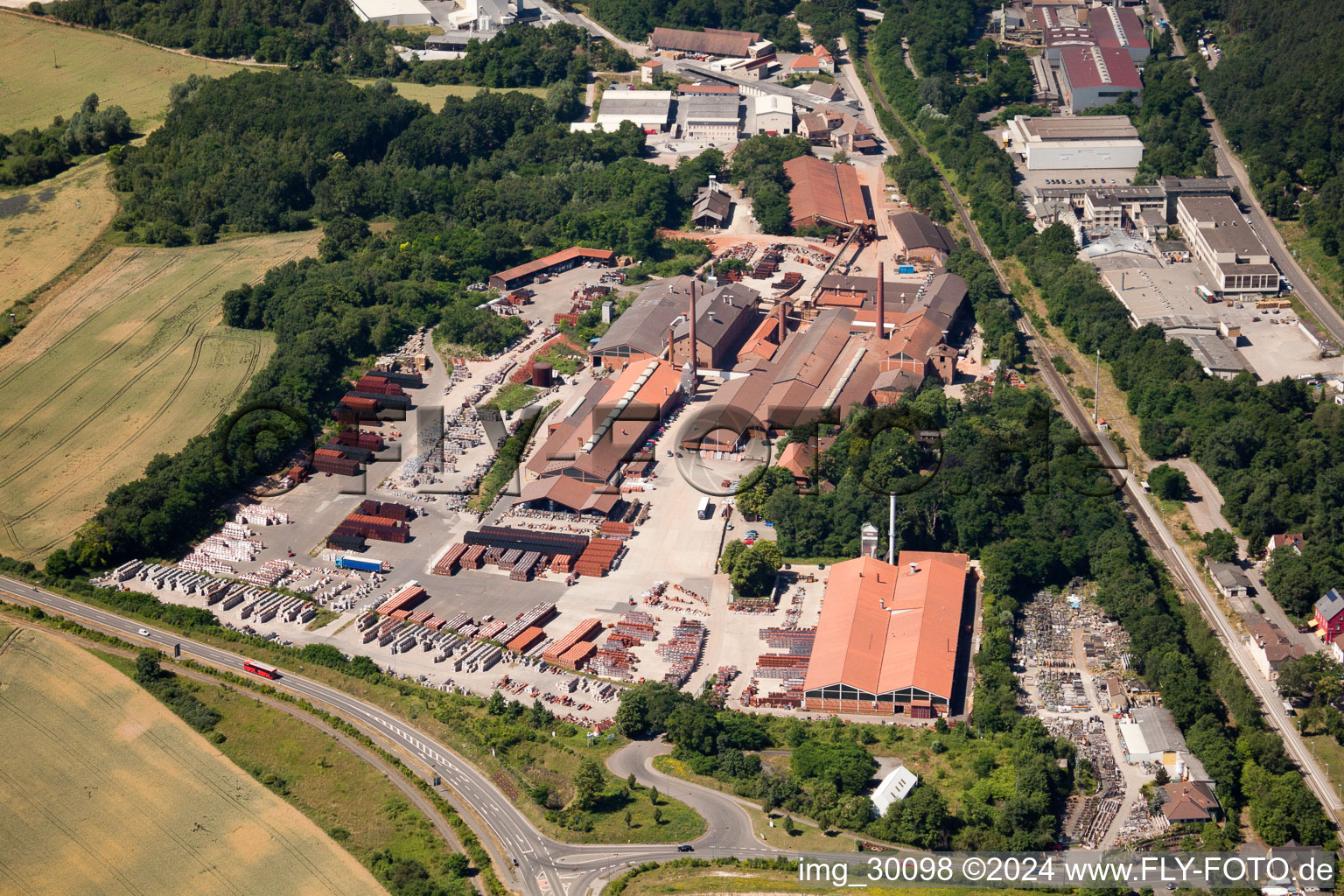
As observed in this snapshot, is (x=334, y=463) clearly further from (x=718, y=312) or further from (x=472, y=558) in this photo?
(x=718, y=312)

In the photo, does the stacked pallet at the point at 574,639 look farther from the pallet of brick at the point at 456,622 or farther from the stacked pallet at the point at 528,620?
the pallet of brick at the point at 456,622

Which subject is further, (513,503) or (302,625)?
(513,503)

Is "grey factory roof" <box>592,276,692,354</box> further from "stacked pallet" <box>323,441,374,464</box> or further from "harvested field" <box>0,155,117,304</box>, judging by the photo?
"harvested field" <box>0,155,117,304</box>

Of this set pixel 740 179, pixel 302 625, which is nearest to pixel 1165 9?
pixel 740 179

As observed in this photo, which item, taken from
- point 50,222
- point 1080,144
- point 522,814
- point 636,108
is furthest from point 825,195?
point 522,814

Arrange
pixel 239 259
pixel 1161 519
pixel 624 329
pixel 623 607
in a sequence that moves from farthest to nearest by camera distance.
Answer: pixel 239 259, pixel 624 329, pixel 1161 519, pixel 623 607

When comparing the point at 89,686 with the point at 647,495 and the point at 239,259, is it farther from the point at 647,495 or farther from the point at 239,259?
the point at 239,259

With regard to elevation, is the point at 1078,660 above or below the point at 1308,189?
below
